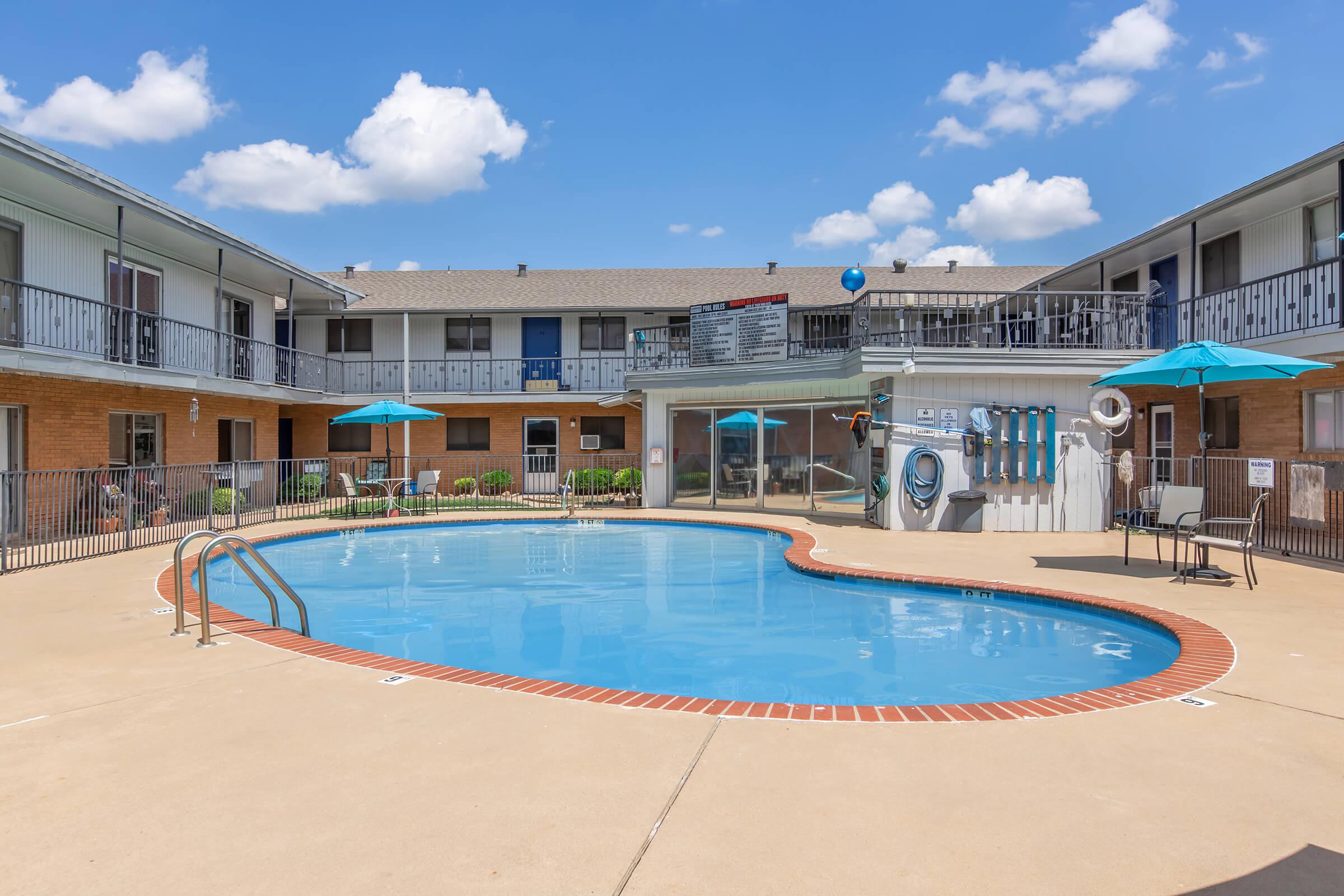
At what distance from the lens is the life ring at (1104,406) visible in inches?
508

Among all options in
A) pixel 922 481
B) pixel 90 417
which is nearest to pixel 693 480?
pixel 922 481

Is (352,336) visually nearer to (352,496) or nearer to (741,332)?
(352,496)

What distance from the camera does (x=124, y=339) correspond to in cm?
1452

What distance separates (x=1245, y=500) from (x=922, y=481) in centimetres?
569

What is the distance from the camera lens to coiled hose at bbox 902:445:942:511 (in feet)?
44.0

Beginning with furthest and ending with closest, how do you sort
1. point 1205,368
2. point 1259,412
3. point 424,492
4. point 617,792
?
point 424,492, point 1259,412, point 1205,368, point 617,792

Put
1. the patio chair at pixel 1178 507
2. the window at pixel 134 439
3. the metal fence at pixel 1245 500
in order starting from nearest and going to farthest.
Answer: the patio chair at pixel 1178 507
the metal fence at pixel 1245 500
the window at pixel 134 439

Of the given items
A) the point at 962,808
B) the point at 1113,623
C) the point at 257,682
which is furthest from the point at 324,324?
the point at 962,808

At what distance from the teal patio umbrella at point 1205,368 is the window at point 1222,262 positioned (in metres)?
6.04

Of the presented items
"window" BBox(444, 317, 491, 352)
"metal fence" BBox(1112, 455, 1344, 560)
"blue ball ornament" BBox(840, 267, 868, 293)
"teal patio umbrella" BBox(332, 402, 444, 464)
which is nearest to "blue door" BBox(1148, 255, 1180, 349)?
"metal fence" BBox(1112, 455, 1344, 560)

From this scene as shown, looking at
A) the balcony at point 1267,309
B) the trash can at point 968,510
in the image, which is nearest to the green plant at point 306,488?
the trash can at point 968,510

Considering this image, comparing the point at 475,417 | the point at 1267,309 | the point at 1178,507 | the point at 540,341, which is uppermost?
the point at 540,341

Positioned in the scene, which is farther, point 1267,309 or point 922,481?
point 922,481

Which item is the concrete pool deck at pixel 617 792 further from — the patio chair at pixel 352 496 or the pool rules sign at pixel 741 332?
the patio chair at pixel 352 496
